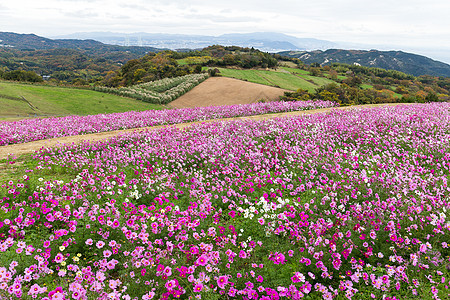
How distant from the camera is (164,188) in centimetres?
620

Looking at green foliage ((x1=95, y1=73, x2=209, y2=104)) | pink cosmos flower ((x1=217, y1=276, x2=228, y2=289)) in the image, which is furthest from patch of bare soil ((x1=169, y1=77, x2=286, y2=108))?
pink cosmos flower ((x1=217, y1=276, x2=228, y2=289))

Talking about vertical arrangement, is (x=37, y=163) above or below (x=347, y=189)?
below

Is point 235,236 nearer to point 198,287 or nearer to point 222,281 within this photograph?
point 222,281

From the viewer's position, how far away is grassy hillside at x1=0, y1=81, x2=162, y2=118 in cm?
2462

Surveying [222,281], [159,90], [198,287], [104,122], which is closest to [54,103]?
[104,122]

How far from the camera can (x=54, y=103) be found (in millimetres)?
27953

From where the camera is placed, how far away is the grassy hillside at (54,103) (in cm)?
2462

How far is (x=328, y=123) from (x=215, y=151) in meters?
6.21

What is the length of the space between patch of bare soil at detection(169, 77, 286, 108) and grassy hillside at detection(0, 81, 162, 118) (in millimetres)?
Answer: 5651

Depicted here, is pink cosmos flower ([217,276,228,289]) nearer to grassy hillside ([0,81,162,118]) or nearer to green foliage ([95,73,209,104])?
grassy hillside ([0,81,162,118])

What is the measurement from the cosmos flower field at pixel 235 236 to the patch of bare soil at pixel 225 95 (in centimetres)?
2908

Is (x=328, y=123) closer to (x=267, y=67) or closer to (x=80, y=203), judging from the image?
(x=80, y=203)

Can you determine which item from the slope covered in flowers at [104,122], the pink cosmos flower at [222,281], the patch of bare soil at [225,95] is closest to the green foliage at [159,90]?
the patch of bare soil at [225,95]

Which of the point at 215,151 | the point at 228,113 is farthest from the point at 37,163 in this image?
the point at 228,113
